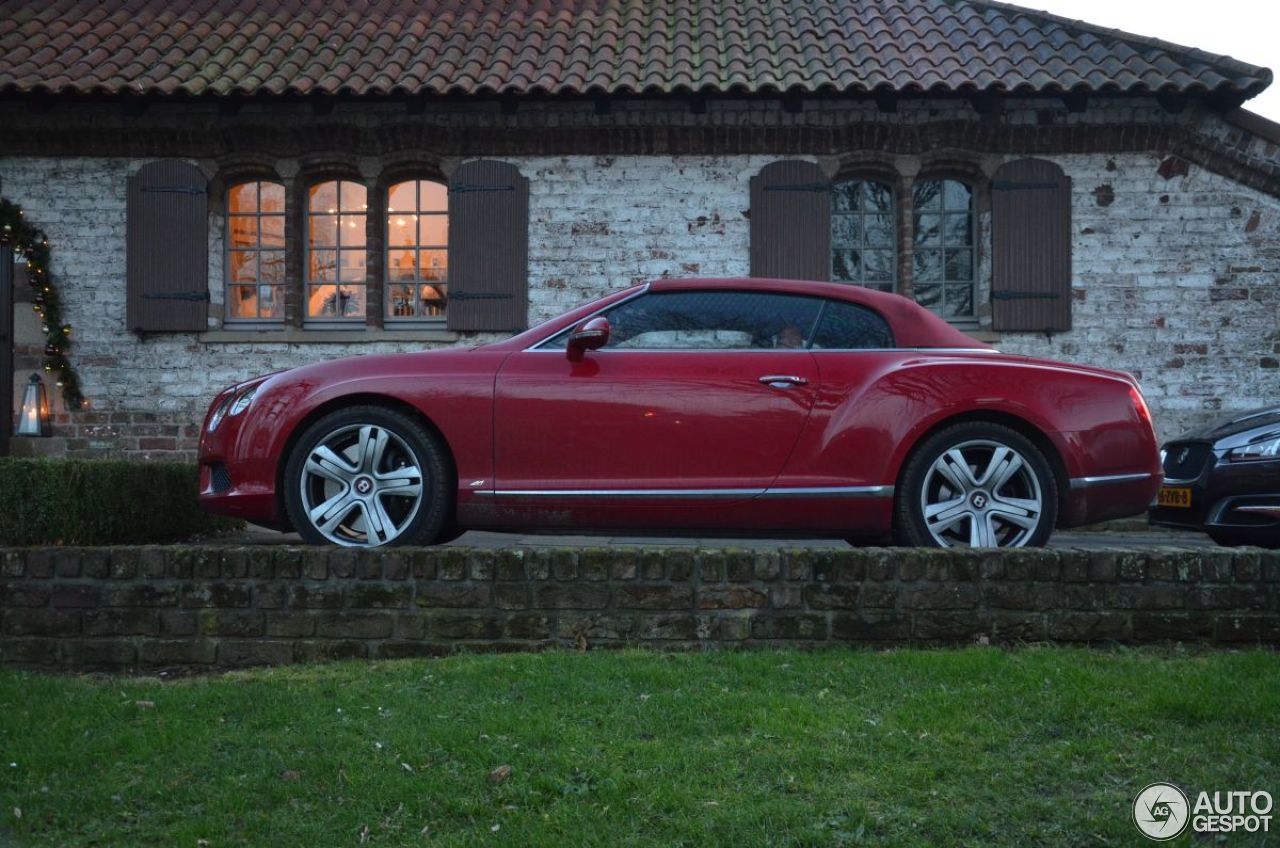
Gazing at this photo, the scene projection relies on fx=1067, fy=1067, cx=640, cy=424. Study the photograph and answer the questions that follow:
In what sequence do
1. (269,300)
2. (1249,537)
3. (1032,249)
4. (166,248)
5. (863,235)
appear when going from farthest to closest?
(269,300)
(863,235)
(166,248)
(1032,249)
(1249,537)

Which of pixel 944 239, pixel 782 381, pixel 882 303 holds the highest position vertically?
pixel 944 239

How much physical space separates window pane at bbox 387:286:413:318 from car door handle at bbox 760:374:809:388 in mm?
7078

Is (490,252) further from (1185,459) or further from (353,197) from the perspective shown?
(1185,459)

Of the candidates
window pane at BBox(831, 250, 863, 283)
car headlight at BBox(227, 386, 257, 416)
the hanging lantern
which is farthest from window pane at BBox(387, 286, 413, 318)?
car headlight at BBox(227, 386, 257, 416)

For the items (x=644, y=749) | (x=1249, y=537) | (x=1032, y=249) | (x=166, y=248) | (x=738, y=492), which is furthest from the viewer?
(x=166, y=248)

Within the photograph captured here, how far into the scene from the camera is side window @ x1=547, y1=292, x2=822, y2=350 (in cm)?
517

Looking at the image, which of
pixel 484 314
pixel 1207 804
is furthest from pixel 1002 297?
pixel 1207 804

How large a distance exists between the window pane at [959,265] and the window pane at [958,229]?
0.31 ft

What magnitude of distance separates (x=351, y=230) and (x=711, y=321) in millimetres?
7194

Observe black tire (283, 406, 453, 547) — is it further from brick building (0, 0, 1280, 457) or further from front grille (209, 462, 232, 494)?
brick building (0, 0, 1280, 457)

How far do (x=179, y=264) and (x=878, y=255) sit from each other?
7219 millimetres

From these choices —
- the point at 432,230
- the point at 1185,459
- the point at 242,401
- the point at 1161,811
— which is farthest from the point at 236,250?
the point at 1161,811

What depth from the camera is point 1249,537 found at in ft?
21.9

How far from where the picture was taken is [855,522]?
495cm
